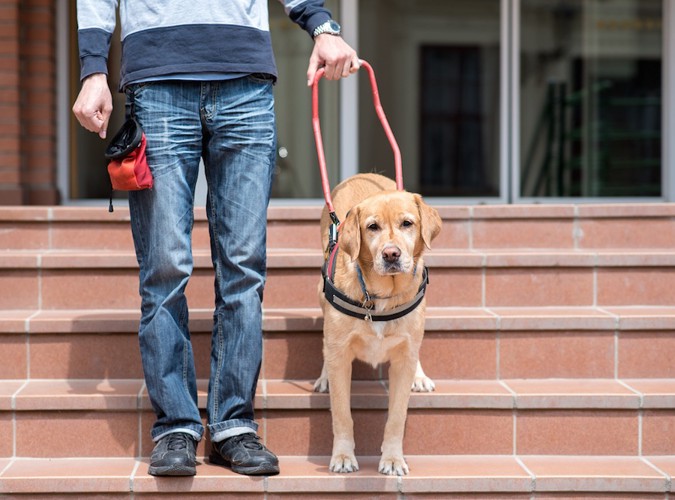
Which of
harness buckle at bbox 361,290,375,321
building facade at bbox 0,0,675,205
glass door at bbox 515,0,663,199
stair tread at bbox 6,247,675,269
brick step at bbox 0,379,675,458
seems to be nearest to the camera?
harness buckle at bbox 361,290,375,321

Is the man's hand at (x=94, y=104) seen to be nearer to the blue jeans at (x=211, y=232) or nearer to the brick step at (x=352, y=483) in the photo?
the blue jeans at (x=211, y=232)

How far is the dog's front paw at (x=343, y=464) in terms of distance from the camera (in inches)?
117

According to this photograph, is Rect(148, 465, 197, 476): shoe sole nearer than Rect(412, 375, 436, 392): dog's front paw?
Yes

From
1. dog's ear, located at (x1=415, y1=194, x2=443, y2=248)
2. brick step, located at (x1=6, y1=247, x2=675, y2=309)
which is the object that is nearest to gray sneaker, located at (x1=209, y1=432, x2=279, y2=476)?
dog's ear, located at (x1=415, y1=194, x2=443, y2=248)

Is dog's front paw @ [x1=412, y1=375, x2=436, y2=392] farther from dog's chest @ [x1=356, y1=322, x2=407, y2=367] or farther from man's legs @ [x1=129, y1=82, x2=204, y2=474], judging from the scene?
man's legs @ [x1=129, y1=82, x2=204, y2=474]

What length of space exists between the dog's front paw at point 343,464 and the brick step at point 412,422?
0.21 metres

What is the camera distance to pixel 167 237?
9.07 feet

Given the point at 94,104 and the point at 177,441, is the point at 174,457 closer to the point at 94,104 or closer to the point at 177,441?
the point at 177,441

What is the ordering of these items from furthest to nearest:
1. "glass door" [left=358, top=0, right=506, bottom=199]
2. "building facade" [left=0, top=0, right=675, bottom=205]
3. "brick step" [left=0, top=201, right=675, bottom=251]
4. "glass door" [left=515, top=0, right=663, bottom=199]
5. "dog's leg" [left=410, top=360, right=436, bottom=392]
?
"glass door" [left=358, top=0, right=506, bottom=199]
"glass door" [left=515, top=0, right=663, bottom=199]
"building facade" [left=0, top=0, right=675, bottom=205]
"brick step" [left=0, top=201, right=675, bottom=251]
"dog's leg" [left=410, top=360, right=436, bottom=392]

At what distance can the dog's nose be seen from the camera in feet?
9.13

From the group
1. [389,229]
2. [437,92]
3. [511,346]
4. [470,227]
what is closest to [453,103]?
[437,92]

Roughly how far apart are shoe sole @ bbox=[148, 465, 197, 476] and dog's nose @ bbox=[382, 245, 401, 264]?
97cm

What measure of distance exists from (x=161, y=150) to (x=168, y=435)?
38.2 inches

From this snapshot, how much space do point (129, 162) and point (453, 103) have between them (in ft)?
18.9
